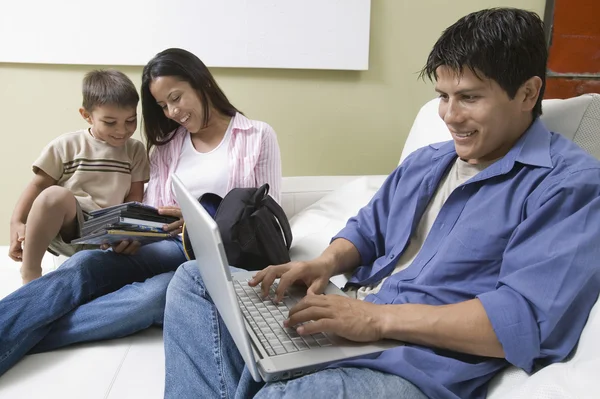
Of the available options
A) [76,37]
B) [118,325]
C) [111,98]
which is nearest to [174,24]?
[76,37]

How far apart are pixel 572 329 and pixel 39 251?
4.64 feet

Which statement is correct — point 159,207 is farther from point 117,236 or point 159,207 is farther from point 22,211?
point 22,211

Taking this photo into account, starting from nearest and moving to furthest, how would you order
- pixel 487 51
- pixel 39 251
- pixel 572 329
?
pixel 572 329 → pixel 487 51 → pixel 39 251

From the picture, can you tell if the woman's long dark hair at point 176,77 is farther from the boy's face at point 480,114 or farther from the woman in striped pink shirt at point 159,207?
the boy's face at point 480,114

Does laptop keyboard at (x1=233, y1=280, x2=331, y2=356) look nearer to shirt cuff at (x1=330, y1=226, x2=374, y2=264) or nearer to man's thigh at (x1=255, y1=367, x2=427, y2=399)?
man's thigh at (x1=255, y1=367, x2=427, y2=399)

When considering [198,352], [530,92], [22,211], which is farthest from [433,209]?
[22,211]

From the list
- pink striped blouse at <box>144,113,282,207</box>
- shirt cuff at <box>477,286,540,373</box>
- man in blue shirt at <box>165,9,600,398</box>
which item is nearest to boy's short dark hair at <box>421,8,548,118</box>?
man in blue shirt at <box>165,9,600,398</box>

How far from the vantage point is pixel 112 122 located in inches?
69.3

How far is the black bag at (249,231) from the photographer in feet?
4.44

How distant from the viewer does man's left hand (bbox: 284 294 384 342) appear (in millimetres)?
877

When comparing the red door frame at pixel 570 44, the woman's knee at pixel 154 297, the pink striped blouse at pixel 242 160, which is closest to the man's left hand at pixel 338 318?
the woman's knee at pixel 154 297

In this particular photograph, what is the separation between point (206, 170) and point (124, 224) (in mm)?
394

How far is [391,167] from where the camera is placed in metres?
2.52

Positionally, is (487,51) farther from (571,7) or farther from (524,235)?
(571,7)
